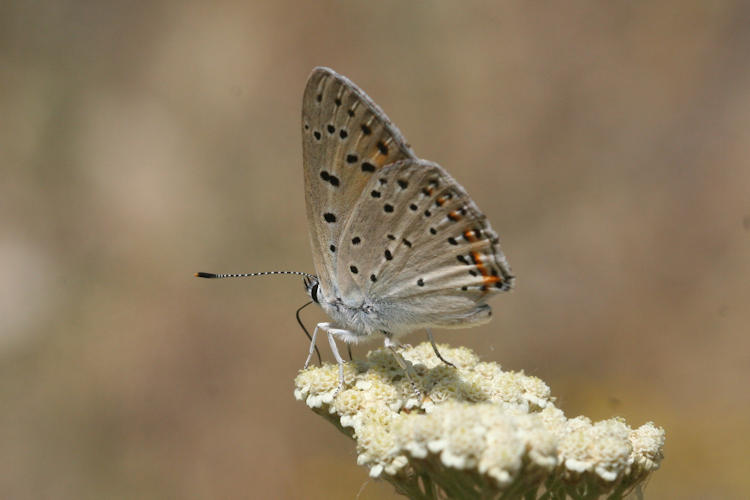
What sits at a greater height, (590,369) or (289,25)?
(289,25)

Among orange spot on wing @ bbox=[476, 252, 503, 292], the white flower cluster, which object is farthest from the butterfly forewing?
the white flower cluster

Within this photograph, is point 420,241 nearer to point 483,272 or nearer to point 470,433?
point 483,272

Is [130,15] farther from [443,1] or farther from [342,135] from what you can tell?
[342,135]

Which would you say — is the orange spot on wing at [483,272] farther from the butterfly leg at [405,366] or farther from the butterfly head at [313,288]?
the butterfly head at [313,288]

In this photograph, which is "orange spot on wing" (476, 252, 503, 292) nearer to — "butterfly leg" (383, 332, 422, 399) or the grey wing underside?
the grey wing underside

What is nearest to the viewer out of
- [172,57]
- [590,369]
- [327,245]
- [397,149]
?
[397,149]

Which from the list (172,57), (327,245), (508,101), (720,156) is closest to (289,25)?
(172,57)
